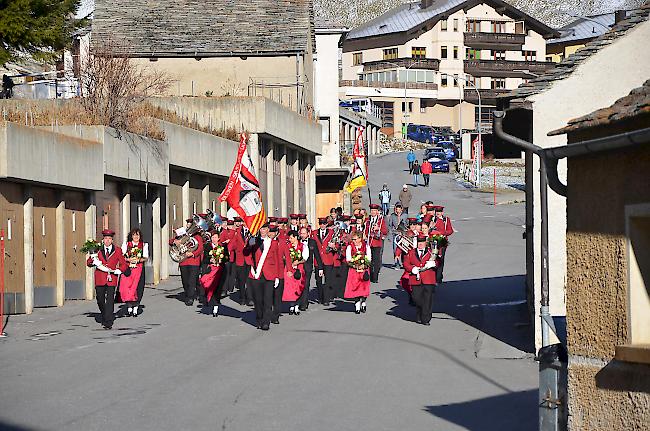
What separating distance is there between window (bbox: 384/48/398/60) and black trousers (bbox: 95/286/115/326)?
336 ft

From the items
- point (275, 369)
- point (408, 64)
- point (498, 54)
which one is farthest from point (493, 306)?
point (498, 54)

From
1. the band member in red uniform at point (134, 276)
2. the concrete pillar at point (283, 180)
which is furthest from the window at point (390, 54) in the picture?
the band member in red uniform at point (134, 276)

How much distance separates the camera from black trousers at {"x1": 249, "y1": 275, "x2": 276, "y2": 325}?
21.8 metres

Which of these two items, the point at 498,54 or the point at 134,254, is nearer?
the point at 134,254

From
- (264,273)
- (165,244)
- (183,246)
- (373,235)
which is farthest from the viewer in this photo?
(165,244)

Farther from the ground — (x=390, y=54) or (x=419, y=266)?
(x=390, y=54)

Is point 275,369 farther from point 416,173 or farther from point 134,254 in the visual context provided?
point 416,173

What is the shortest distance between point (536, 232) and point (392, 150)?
271 feet

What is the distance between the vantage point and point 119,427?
12867mm

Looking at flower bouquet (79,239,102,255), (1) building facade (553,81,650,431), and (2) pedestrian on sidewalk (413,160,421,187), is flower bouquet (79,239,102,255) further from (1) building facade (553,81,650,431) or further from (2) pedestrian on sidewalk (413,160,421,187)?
(2) pedestrian on sidewalk (413,160,421,187)

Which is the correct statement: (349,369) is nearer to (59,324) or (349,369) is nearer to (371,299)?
(59,324)

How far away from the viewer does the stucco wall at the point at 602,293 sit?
9391mm

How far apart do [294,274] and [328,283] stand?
8.36ft

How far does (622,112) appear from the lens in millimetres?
9461
